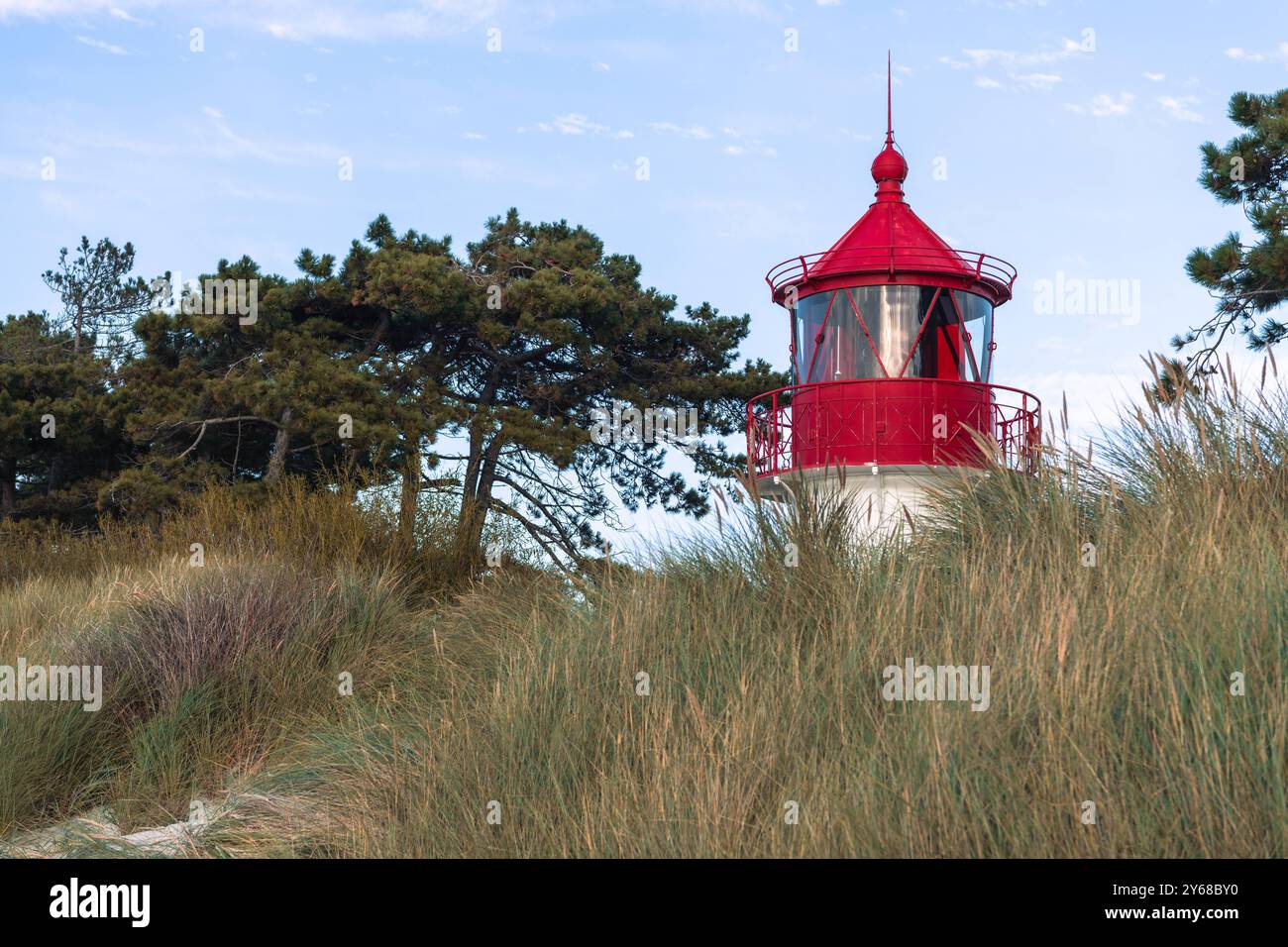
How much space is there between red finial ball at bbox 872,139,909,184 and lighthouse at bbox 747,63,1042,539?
0.90m

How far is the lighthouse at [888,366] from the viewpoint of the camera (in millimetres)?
12336

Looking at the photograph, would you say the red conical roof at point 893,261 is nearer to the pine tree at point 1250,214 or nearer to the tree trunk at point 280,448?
the pine tree at point 1250,214

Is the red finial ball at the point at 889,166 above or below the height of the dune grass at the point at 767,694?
above

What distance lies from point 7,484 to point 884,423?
19595 mm

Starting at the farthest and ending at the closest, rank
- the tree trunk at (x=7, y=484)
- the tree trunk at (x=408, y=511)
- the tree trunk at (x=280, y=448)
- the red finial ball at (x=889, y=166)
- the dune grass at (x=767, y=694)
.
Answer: the tree trunk at (x=7, y=484) < the tree trunk at (x=280, y=448) < the red finial ball at (x=889, y=166) < the tree trunk at (x=408, y=511) < the dune grass at (x=767, y=694)

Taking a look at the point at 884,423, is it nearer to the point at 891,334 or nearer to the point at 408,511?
the point at 891,334

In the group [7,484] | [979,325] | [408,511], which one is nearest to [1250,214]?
[979,325]

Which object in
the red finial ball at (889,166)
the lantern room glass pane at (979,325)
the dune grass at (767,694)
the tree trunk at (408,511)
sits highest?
the red finial ball at (889,166)

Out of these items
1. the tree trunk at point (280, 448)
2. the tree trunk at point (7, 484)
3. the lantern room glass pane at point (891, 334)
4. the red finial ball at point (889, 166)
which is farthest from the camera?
the tree trunk at point (7, 484)

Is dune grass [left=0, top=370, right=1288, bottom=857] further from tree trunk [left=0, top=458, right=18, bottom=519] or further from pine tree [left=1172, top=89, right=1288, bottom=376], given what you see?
tree trunk [left=0, top=458, right=18, bottom=519]

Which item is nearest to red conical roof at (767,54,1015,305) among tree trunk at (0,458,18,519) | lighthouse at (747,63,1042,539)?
lighthouse at (747,63,1042,539)

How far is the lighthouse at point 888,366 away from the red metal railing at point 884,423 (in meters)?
0.01

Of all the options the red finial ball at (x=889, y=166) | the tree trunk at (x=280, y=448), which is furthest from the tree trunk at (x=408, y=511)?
the tree trunk at (x=280, y=448)
